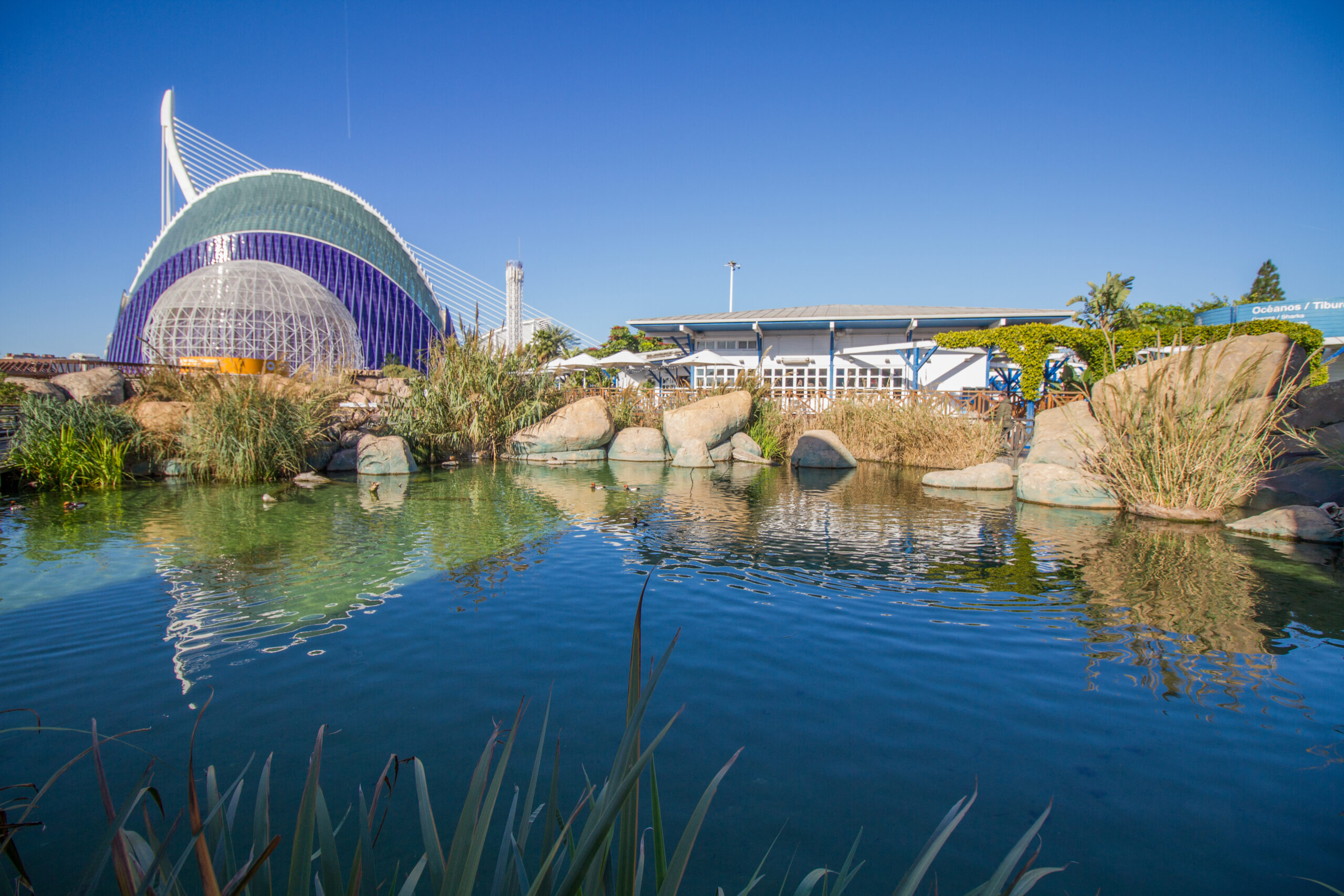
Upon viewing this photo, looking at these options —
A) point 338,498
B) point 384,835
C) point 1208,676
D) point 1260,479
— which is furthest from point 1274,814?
point 338,498

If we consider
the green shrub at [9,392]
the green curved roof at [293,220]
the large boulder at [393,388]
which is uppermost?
the green curved roof at [293,220]

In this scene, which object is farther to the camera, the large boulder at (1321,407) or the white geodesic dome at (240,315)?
the white geodesic dome at (240,315)

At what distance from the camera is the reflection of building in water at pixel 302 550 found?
4770 millimetres

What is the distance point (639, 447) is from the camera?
54.2 feet

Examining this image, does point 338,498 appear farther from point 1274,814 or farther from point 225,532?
point 1274,814

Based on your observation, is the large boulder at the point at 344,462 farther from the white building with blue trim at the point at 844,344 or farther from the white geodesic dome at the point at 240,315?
the white geodesic dome at the point at 240,315

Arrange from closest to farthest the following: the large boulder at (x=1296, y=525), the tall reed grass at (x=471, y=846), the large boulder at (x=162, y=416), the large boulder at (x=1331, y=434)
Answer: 1. the tall reed grass at (x=471, y=846)
2. the large boulder at (x=1296, y=525)
3. the large boulder at (x=1331, y=434)
4. the large boulder at (x=162, y=416)

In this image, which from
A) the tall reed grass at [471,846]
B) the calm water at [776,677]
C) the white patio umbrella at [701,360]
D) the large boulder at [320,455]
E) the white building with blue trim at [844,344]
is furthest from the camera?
the white building with blue trim at [844,344]

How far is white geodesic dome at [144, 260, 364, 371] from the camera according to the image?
3806 cm

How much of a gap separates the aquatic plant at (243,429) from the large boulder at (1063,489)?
11.6m

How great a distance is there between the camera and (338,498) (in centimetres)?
1038

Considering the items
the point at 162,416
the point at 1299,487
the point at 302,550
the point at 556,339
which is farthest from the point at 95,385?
the point at 556,339

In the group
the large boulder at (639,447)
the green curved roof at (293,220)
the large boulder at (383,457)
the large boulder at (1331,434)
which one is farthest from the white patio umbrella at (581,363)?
the green curved roof at (293,220)

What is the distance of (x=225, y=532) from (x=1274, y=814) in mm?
8562
